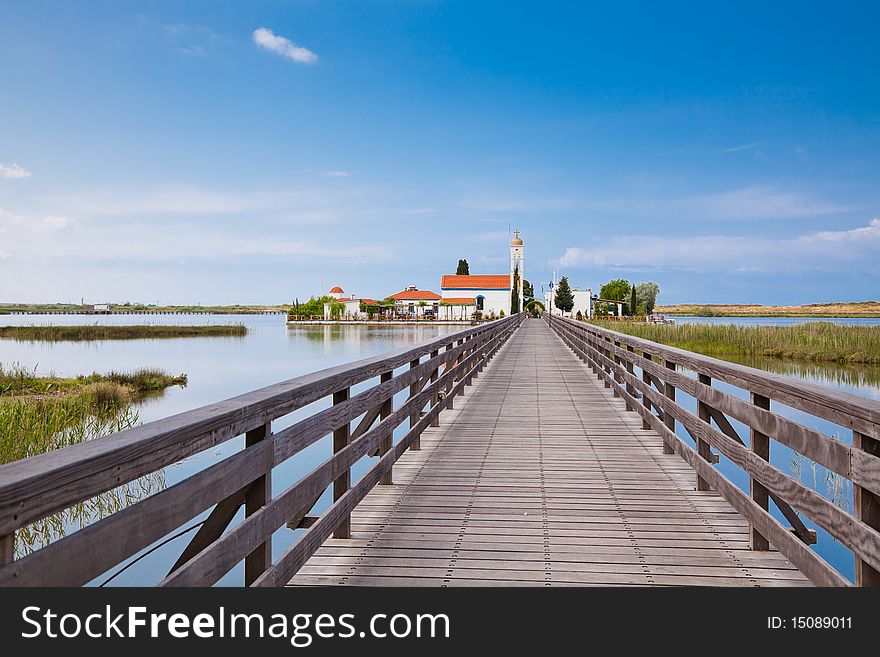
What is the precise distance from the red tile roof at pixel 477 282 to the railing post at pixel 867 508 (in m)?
81.3

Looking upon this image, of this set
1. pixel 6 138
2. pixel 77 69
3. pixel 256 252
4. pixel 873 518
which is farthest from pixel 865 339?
pixel 256 252

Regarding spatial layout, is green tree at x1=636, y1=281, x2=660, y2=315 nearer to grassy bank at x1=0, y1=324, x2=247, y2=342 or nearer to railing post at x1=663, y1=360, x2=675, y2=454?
grassy bank at x1=0, y1=324, x2=247, y2=342

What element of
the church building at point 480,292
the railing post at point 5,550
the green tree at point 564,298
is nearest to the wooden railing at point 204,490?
the railing post at point 5,550

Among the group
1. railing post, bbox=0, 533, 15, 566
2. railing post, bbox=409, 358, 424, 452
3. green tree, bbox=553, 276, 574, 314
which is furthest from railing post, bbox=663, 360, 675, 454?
green tree, bbox=553, 276, 574, 314

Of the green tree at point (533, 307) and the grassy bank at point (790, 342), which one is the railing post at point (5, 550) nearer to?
the grassy bank at point (790, 342)

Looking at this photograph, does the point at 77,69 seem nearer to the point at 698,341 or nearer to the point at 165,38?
the point at 165,38

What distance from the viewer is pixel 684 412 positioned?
510 centimetres

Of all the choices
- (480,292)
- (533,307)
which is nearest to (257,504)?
(480,292)

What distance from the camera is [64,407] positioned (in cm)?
1397

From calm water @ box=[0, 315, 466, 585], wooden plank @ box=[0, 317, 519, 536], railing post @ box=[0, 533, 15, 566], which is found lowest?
calm water @ box=[0, 315, 466, 585]

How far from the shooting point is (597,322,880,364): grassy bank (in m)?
22.8

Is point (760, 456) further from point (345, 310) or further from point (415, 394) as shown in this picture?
point (345, 310)

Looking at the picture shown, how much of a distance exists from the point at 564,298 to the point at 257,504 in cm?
7489

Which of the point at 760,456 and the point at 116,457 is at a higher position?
the point at 116,457
